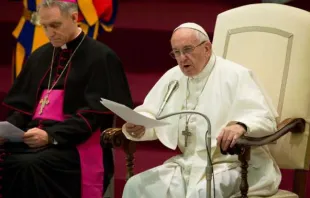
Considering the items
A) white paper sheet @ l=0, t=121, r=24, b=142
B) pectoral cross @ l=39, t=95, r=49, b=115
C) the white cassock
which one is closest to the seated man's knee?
the white cassock

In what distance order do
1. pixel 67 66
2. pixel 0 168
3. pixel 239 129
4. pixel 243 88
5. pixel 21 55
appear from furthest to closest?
pixel 21 55 < pixel 67 66 < pixel 0 168 < pixel 243 88 < pixel 239 129

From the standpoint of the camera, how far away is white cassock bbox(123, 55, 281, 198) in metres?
3.71

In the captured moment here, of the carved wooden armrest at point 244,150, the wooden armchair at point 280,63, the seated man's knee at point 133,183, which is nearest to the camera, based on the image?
the carved wooden armrest at point 244,150

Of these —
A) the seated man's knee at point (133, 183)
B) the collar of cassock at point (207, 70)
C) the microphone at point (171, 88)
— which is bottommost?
the seated man's knee at point (133, 183)

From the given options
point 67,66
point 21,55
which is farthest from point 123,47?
point 67,66

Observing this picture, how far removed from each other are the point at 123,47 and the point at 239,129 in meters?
2.84

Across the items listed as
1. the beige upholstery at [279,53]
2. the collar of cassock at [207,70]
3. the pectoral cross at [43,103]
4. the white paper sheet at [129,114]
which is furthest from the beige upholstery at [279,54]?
the pectoral cross at [43,103]

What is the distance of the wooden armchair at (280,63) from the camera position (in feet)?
13.0

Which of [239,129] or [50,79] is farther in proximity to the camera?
[50,79]

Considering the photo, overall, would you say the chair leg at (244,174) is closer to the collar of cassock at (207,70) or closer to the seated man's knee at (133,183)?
the seated man's knee at (133,183)

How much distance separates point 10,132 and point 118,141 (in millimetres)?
659

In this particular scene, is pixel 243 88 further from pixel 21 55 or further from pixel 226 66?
pixel 21 55

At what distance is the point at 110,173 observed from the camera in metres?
4.40

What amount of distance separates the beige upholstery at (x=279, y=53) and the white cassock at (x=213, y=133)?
183mm
